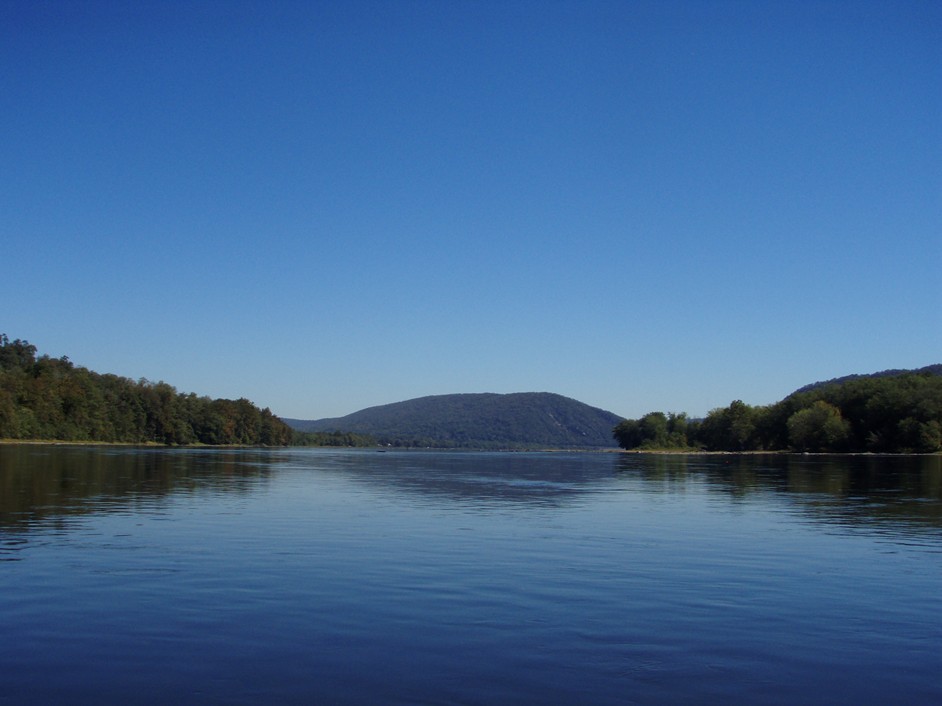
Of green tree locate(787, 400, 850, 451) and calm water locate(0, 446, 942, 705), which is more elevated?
green tree locate(787, 400, 850, 451)

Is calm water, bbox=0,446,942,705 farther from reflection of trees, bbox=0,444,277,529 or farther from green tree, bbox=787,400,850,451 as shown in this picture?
green tree, bbox=787,400,850,451

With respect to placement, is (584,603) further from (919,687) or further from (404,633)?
(919,687)

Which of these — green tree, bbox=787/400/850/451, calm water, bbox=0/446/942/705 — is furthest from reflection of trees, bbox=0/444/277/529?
green tree, bbox=787/400/850/451

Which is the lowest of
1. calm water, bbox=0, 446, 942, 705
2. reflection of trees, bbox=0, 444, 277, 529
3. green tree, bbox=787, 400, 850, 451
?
calm water, bbox=0, 446, 942, 705

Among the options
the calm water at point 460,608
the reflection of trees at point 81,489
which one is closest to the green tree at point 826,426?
the reflection of trees at point 81,489

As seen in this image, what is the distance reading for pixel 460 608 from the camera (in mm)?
17688

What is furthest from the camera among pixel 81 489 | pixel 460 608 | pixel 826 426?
pixel 826 426

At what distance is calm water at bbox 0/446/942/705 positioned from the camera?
12359mm

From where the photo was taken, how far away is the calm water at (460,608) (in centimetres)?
1236

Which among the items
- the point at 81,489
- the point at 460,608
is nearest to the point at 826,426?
the point at 81,489

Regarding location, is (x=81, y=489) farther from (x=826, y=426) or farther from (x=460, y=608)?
(x=826, y=426)

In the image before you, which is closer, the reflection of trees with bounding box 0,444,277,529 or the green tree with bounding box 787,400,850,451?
the reflection of trees with bounding box 0,444,277,529

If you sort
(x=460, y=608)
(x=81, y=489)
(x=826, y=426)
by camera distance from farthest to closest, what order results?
(x=826, y=426)
(x=81, y=489)
(x=460, y=608)

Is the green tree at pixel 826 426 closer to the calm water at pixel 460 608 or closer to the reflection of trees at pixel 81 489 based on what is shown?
the reflection of trees at pixel 81 489
